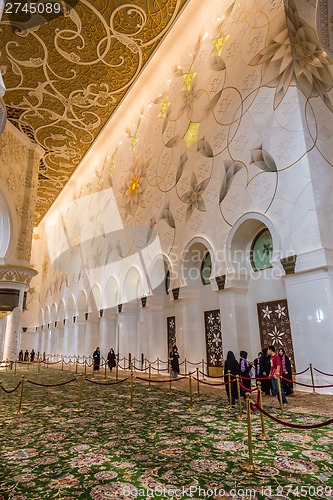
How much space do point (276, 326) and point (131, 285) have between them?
6.46 metres

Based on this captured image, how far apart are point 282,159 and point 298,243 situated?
5.95 feet

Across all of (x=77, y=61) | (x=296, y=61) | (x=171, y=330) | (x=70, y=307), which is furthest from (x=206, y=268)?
(x=70, y=307)

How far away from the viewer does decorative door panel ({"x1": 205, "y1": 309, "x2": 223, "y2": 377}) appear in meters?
8.27

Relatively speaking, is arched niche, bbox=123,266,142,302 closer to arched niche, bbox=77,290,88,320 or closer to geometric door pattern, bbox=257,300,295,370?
arched niche, bbox=77,290,88,320

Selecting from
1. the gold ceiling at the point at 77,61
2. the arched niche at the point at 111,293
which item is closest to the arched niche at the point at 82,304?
the arched niche at the point at 111,293

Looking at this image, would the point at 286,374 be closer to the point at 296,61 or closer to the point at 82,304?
the point at 296,61

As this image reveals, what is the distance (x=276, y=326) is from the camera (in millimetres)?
6996

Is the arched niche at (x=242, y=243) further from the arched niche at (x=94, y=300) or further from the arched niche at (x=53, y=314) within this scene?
the arched niche at (x=53, y=314)

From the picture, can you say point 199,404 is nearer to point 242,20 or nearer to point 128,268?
Answer: point 128,268

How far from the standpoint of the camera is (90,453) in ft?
9.81

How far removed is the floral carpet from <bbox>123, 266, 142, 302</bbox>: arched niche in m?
7.25

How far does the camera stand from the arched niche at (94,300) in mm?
14587

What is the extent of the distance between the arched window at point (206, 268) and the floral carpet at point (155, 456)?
4.54 metres

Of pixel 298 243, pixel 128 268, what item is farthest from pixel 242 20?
pixel 128 268
